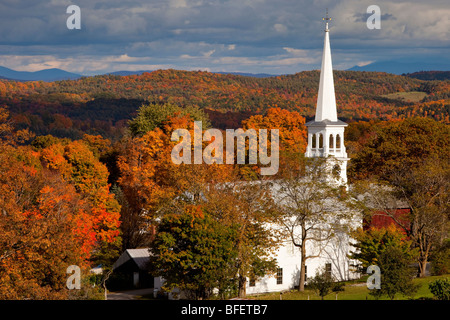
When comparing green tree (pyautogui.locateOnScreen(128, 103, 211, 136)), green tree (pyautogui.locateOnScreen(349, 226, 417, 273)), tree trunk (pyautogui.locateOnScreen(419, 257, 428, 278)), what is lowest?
tree trunk (pyautogui.locateOnScreen(419, 257, 428, 278))

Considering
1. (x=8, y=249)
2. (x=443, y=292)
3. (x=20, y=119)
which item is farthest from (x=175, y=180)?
(x=20, y=119)

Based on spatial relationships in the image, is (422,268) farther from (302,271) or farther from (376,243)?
(302,271)

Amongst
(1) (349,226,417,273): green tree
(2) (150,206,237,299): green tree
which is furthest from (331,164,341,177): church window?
(2) (150,206,237,299): green tree

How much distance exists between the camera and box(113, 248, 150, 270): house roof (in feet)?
178

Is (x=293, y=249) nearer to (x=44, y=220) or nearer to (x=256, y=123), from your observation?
(x=44, y=220)

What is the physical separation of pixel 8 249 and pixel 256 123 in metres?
55.6
